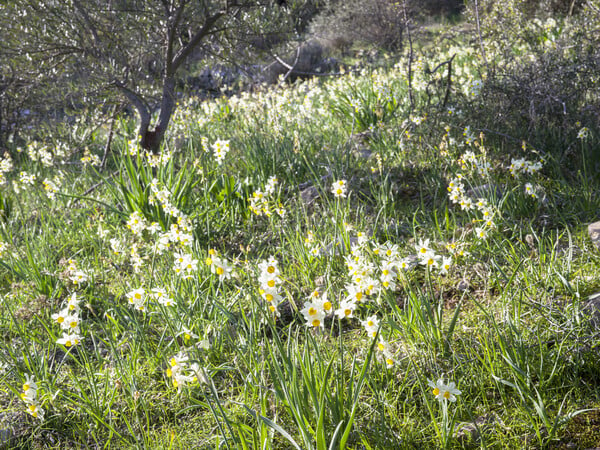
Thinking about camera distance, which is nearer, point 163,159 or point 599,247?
point 599,247

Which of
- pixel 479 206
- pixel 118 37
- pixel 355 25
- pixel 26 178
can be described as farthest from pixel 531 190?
pixel 355 25

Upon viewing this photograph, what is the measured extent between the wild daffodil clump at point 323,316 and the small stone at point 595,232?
0.07m

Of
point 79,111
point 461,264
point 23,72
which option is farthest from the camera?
point 79,111

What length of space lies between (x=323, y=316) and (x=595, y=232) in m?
1.92

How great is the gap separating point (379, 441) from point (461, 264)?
4.64 feet

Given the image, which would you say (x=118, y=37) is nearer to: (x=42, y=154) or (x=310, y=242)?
(x=42, y=154)

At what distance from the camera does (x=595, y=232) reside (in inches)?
105

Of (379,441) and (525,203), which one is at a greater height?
(525,203)

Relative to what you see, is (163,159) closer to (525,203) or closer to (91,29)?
(91,29)

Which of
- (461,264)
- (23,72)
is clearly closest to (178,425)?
(461,264)

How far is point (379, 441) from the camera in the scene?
167 centimetres

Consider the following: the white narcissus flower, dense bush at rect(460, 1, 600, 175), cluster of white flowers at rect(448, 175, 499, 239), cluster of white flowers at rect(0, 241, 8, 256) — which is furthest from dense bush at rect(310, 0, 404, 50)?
the white narcissus flower

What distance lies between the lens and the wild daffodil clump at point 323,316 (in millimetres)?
1722

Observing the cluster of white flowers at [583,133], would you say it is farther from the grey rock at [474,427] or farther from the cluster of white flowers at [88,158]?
the cluster of white flowers at [88,158]
